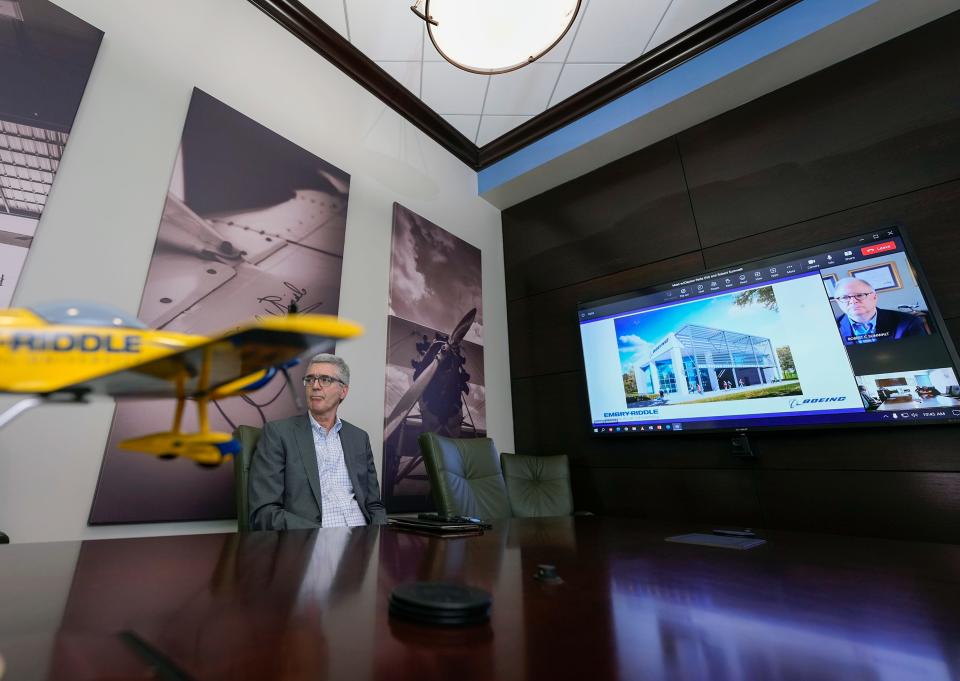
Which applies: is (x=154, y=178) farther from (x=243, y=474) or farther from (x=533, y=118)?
(x=533, y=118)

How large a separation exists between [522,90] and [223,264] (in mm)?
2325

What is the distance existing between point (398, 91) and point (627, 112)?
1.57 m

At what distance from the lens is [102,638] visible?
342 mm

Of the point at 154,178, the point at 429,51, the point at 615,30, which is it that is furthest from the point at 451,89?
the point at 154,178

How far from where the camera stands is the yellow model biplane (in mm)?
325

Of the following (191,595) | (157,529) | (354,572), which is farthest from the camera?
(157,529)

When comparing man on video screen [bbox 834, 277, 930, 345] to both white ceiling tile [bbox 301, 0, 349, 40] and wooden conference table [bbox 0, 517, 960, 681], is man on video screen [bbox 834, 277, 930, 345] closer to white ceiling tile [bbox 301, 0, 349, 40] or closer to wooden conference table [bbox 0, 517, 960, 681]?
wooden conference table [bbox 0, 517, 960, 681]

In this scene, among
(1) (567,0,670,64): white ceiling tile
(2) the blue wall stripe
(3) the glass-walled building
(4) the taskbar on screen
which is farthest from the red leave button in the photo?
(1) (567,0,670,64): white ceiling tile

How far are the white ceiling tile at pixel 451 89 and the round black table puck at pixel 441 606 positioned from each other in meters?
3.09

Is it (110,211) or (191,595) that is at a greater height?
(110,211)

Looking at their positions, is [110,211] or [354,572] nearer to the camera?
[354,572]

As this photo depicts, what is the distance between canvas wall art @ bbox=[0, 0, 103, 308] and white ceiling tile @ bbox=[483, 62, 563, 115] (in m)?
2.11

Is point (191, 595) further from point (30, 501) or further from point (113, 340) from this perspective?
point (30, 501)

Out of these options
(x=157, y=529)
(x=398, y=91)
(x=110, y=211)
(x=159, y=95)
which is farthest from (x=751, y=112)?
(x=157, y=529)
